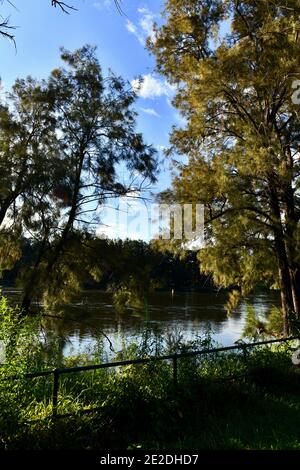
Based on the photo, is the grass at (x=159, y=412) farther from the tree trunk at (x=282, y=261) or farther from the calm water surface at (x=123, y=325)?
the tree trunk at (x=282, y=261)

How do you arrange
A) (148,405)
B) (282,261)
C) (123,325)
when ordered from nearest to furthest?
(148,405), (282,261), (123,325)

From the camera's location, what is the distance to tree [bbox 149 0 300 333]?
12.5m

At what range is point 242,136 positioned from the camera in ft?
50.1

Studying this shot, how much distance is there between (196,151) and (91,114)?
A: 436 cm

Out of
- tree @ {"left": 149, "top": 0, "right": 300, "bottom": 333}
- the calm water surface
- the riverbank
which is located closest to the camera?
the riverbank

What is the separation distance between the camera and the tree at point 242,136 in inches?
490

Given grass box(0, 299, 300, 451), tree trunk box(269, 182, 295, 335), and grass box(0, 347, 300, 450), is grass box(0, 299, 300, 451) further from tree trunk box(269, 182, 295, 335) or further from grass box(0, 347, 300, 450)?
tree trunk box(269, 182, 295, 335)

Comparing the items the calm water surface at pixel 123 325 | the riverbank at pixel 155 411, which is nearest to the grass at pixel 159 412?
the riverbank at pixel 155 411

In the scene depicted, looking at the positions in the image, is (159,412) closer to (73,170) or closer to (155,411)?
(155,411)

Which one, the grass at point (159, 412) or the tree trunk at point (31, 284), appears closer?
the grass at point (159, 412)

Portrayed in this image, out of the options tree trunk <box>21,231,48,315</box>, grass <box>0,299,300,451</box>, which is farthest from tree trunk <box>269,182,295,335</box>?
tree trunk <box>21,231,48,315</box>

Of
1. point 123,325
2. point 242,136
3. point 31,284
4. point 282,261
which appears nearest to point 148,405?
point 31,284

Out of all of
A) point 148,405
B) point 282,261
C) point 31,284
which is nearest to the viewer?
point 148,405

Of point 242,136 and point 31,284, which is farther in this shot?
point 242,136
